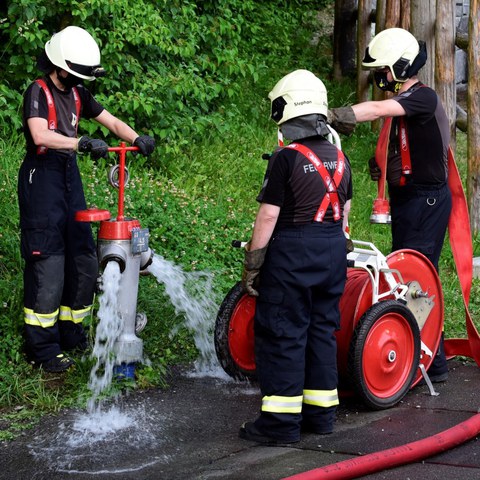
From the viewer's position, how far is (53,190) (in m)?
6.21

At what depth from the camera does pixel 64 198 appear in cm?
630

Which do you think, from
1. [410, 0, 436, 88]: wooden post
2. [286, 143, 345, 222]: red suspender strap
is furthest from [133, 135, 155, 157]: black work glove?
[410, 0, 436, 88]: wooden post

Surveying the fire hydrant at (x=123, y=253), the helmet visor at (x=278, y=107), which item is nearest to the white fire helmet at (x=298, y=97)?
the helmet visor at (x=278, y=107)

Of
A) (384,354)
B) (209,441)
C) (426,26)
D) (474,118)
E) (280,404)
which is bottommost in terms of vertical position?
(209,441)

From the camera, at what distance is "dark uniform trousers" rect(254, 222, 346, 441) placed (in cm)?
540

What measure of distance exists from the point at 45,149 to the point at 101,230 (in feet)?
2.06

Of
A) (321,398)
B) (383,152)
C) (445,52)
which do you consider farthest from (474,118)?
(321,398)

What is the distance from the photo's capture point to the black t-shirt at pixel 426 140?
635 cm

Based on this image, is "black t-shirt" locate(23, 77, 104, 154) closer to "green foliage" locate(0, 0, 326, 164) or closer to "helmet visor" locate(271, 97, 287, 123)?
"helmet visor" locate(271, 97, 287, 123)

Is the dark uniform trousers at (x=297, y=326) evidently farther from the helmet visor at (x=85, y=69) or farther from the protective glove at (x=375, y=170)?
the helmet visor at (x=85, y=69)

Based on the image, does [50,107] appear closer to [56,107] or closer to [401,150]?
[56,107]

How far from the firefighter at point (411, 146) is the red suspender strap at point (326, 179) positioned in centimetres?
93

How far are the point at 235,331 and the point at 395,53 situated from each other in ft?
6.50

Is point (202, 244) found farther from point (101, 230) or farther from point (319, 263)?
point (319, 263)
